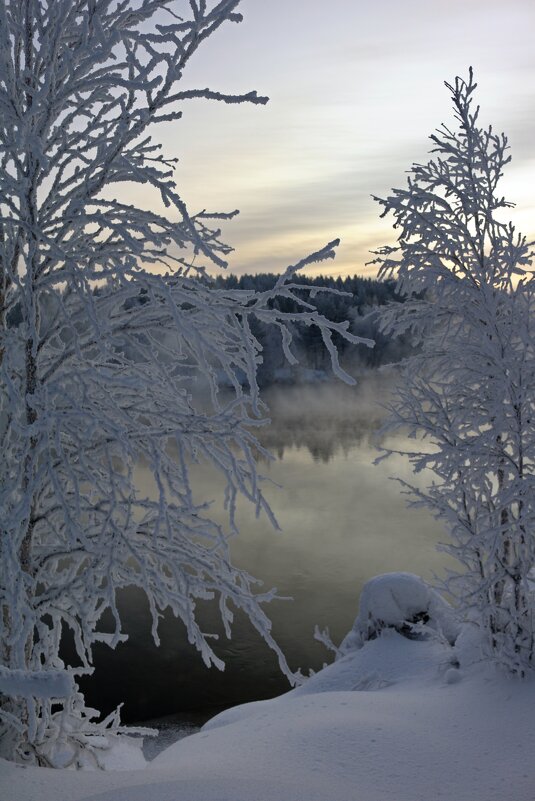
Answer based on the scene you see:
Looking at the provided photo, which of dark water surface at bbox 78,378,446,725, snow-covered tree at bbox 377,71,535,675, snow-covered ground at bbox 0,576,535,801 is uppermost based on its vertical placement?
snow-covered tree at bbox 377,71,535,675

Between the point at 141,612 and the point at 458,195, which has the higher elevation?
the point at 458,195

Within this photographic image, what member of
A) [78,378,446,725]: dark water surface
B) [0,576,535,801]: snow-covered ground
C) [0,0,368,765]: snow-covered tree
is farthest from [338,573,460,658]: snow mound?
[0,0,368,765]: snow-covered tree

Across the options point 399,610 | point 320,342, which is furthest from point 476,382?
point 320,342

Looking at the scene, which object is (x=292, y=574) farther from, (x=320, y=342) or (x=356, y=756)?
(x=320, y=342)

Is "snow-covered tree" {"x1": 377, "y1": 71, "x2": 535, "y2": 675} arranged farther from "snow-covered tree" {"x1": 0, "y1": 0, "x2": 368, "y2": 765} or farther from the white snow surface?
"snow-covered tree" {"x1": 0, "y1": 0, "x2": 368, "y2": 765}

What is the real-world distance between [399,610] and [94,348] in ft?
27.6

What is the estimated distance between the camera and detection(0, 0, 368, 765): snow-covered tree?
4.30 m

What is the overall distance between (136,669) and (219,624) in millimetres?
3034

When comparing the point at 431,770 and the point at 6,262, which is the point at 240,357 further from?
the point at 431,770

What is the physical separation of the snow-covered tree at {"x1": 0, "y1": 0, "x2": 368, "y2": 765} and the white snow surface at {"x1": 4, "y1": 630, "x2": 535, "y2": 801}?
0.71 m

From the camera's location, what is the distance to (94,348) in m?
5.24

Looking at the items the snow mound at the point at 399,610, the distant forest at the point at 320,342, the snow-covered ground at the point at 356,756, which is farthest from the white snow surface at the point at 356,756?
the distant forest at the point at 320,342

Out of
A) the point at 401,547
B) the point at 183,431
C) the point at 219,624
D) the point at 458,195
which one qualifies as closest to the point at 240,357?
the point at 183,431

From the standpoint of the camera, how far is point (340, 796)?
4.77 meters
